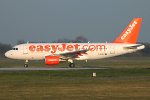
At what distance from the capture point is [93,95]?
54.6 feet

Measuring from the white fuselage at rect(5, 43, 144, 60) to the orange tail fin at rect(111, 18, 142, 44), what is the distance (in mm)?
1883

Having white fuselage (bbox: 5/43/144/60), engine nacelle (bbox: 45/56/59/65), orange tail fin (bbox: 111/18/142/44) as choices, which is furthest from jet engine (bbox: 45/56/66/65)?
orange tail fin (bbox: 111/18/142/44)

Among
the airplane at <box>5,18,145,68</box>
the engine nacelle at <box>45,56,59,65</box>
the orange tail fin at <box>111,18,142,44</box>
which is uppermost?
the orange tail fin at <box>111,18,142,44</box>

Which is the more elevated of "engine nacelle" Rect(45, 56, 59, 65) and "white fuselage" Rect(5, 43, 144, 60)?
"white fuselage" Rect(5, 43, 144, 60)

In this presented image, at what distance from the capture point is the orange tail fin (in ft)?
149

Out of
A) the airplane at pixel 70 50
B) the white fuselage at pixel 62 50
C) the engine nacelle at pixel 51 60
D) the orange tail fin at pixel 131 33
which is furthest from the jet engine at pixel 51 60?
the orange tail fin at pixel 131 33

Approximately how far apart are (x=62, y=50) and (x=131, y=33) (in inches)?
467

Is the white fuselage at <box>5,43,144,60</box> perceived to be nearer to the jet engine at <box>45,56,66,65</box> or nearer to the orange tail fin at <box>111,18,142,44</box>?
the orange tail fin at <box>111,18,142,44</box>

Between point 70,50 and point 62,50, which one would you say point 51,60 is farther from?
point 70,50

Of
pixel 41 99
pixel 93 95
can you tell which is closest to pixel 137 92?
pixel 93 95

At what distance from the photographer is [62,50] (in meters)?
43.0

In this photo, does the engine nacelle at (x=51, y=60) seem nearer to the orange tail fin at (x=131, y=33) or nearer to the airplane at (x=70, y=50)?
the airplane at (x=70, y=50)

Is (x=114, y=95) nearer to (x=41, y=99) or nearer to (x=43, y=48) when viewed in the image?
(x=41, y=99)

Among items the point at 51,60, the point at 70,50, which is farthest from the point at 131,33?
the point at 51,60
